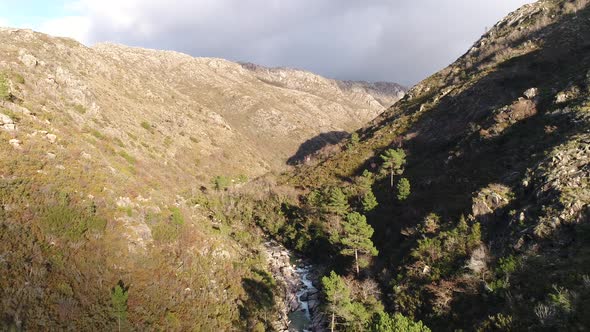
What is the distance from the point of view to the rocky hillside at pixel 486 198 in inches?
988

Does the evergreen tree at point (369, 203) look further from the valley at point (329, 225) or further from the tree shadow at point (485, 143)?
the tree shadow at point (485, 143)

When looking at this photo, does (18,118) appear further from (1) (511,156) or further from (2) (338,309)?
(1) (511,156)

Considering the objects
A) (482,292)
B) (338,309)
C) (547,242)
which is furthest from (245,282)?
(547,242)

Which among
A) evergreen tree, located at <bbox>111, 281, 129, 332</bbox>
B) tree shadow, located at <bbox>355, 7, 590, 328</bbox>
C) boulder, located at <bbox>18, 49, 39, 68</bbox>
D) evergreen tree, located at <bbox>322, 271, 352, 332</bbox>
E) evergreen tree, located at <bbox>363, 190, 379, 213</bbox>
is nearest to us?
evergreen tree, located at <bbox>111, 281, 129, 332</bbox>

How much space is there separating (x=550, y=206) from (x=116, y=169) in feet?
170

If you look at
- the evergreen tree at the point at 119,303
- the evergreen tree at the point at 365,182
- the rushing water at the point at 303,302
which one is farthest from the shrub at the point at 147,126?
the evergreen tree at the point at 119,303

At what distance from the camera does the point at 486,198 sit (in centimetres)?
3538

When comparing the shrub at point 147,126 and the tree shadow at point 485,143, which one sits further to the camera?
the shrub at point 147,126

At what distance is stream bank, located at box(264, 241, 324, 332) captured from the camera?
35.8m

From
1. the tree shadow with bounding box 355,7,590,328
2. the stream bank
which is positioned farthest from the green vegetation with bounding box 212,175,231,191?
the tree shadow with bounding box 355,7,590,328

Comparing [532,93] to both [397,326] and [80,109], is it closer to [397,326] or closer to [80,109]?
[397,326]

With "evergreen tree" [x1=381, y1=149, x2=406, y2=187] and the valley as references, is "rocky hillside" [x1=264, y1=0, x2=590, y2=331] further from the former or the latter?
"evergreen tree" [x1=381, y1=149, x2=406, y2=187]

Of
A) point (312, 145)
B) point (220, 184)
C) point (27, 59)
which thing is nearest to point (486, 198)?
point (220, 184)

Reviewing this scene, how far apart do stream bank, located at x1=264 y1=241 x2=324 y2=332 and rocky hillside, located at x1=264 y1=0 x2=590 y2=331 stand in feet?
13.3
